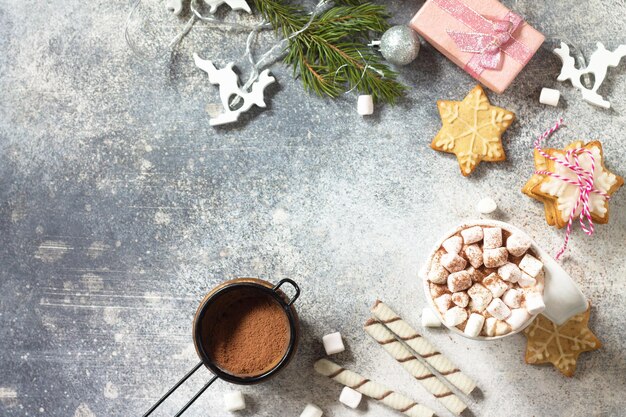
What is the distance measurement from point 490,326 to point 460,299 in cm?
9

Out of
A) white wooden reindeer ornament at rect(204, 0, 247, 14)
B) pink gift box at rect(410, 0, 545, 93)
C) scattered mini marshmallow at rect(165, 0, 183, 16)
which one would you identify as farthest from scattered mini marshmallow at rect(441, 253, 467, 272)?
scattered mini marshmallow at rect(165, 0, 183, 16)

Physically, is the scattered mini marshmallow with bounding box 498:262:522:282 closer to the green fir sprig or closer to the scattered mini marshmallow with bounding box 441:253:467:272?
the scattered mini marshmallow with bounding box 441:253:467:272

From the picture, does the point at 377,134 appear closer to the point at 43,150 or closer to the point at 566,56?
the point at 566,56

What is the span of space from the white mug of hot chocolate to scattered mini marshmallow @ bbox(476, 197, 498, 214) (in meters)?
0.14

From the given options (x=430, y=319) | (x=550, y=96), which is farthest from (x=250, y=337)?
(x=550, y=96)

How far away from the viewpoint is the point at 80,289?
5.74ft

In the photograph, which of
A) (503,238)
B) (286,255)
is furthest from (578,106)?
(286,255)

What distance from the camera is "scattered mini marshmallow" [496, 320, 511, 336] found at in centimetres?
150

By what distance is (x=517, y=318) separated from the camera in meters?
1.48

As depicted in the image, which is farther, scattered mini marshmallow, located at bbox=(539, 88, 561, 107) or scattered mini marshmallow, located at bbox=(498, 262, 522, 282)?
scattered mini marshmallow, located at bbox=(539, 88, 561, 107)

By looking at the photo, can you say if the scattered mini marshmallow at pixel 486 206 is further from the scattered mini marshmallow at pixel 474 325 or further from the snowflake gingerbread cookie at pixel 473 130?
the scattered mini marshmallow at pixel 474 325

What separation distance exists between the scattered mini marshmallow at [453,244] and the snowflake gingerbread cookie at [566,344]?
35 centimetres

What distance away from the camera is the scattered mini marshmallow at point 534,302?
146 centimetres

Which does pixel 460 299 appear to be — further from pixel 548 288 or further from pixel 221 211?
pixel 221 211
